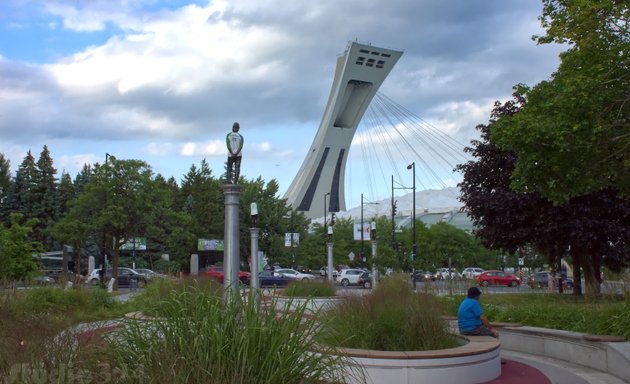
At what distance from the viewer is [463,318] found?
1116cm

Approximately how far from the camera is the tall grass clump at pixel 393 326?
9453 mm

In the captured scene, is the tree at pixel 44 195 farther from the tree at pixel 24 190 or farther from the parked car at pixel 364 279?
the parked car at pixel 364 279

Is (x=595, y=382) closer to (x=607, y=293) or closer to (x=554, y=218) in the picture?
(x=607, y=293)

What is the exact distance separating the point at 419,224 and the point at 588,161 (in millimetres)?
78209

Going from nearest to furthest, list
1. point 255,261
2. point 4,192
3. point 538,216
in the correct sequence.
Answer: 1. point 255,261
2. point 538,216
3. point 4,192

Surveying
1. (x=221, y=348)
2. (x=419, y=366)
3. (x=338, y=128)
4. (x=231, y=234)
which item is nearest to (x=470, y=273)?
(x=231, y=234)

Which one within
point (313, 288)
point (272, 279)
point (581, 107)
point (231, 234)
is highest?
point (581, 107)

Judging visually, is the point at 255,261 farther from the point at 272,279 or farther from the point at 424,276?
the point at 272,279

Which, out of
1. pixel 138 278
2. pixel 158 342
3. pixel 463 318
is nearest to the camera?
pixel 158 342

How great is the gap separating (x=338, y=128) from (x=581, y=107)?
113329 mm

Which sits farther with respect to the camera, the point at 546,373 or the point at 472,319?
the point at 472,319

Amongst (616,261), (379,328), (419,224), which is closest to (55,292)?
(379,328)

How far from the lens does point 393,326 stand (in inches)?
375

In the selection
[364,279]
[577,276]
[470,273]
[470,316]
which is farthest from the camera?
[364,279]
